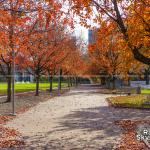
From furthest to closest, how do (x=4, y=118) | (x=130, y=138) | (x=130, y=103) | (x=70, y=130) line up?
(x=130, y=103) → (x=4, y=118) → (x=70, y=130) → (x=130, y=138)

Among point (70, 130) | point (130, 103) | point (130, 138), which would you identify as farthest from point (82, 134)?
point (130, 103)

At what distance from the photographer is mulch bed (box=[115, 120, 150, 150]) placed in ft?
41.8

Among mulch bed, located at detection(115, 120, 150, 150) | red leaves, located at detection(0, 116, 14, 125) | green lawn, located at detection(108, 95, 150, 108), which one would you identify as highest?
green lawn, located at detection(108, 95, 150, 108)

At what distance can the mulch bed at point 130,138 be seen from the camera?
12735mm

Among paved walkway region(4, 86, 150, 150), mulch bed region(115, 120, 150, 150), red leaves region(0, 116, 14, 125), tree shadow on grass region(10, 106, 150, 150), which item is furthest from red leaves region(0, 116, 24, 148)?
mulch bed region(115, 120, 150, 150)

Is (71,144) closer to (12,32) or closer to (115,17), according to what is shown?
(115,17)

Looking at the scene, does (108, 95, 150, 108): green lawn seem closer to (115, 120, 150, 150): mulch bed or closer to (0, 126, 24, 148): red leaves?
(115, 120, 150, 150): mulch bed

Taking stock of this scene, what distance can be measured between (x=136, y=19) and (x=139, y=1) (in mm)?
1422

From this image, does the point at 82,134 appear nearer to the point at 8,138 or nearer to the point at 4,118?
the point at 8,138

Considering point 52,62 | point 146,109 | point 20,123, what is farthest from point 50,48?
point 20,123

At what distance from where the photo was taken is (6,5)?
1594cm

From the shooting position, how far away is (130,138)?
47.2 feet

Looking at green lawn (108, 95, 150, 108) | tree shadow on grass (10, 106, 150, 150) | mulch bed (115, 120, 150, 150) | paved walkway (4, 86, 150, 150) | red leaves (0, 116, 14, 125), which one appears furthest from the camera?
green lawn (108, 95, 150, 108)

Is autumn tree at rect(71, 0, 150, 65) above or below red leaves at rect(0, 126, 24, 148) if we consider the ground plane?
above
